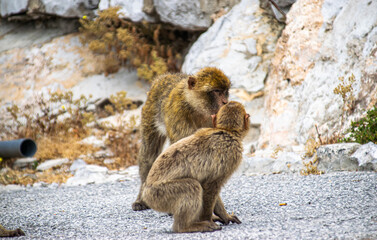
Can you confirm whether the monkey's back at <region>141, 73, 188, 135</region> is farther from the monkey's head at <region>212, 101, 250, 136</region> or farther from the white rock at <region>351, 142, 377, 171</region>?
the white rock at <region>351, 142, 377, 171</region>

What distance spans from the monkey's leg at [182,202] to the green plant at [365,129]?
342 cm

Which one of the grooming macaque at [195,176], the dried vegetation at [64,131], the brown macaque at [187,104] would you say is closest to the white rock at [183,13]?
the dried vegetation at [64,131]

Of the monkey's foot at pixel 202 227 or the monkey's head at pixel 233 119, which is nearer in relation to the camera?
the monkey's foot at pixel 202 227

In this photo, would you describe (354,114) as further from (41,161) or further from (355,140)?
(41,161)

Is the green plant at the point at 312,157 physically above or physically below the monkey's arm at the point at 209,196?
below

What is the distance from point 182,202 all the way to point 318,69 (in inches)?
214

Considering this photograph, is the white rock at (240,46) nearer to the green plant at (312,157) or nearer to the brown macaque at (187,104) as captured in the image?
the green plant at (312,157)

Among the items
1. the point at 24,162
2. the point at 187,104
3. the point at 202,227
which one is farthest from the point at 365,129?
the point at 24,162

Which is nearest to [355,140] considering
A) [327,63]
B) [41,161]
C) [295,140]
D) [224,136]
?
[295,140]

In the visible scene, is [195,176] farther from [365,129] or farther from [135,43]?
[135,43]

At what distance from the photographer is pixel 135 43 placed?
37.9 feet

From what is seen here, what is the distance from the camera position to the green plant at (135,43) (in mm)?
11328

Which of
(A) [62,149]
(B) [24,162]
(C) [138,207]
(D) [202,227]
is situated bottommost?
(B) [24,162]

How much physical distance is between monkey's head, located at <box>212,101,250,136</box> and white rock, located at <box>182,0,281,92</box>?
538 centimetres
